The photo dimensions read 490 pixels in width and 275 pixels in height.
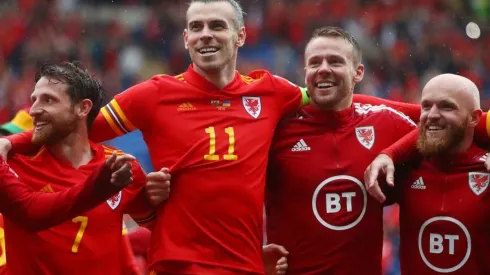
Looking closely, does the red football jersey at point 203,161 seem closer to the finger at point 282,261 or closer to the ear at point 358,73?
the finger at point 282,261

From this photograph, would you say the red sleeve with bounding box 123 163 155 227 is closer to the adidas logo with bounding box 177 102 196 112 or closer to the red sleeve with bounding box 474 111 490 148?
the adidas logo with bounding box 177 102 196 112

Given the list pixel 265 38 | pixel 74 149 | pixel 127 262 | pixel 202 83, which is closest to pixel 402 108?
pixel 202 83

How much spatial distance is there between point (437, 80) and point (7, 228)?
238 cm

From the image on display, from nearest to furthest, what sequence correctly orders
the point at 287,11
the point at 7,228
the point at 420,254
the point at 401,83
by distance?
the point at 7,228, the point at 420,254, the point at 401,83, the point at 287,11

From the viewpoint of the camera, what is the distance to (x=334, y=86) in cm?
595

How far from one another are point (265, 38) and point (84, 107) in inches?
398

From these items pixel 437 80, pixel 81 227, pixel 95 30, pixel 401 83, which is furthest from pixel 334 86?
pixel 95 30

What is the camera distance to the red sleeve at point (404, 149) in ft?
19.0

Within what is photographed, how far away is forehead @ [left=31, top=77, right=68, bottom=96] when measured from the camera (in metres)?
5.54

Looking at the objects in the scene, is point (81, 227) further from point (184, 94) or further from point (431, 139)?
point (431, 139)

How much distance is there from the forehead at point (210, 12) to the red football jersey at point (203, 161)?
1.05 ft

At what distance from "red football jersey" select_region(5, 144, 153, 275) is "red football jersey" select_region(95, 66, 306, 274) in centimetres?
24

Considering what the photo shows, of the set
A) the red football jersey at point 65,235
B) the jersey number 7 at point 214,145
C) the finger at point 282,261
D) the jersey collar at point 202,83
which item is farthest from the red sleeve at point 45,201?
the finger at point 282,261

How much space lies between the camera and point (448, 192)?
5781 mm
